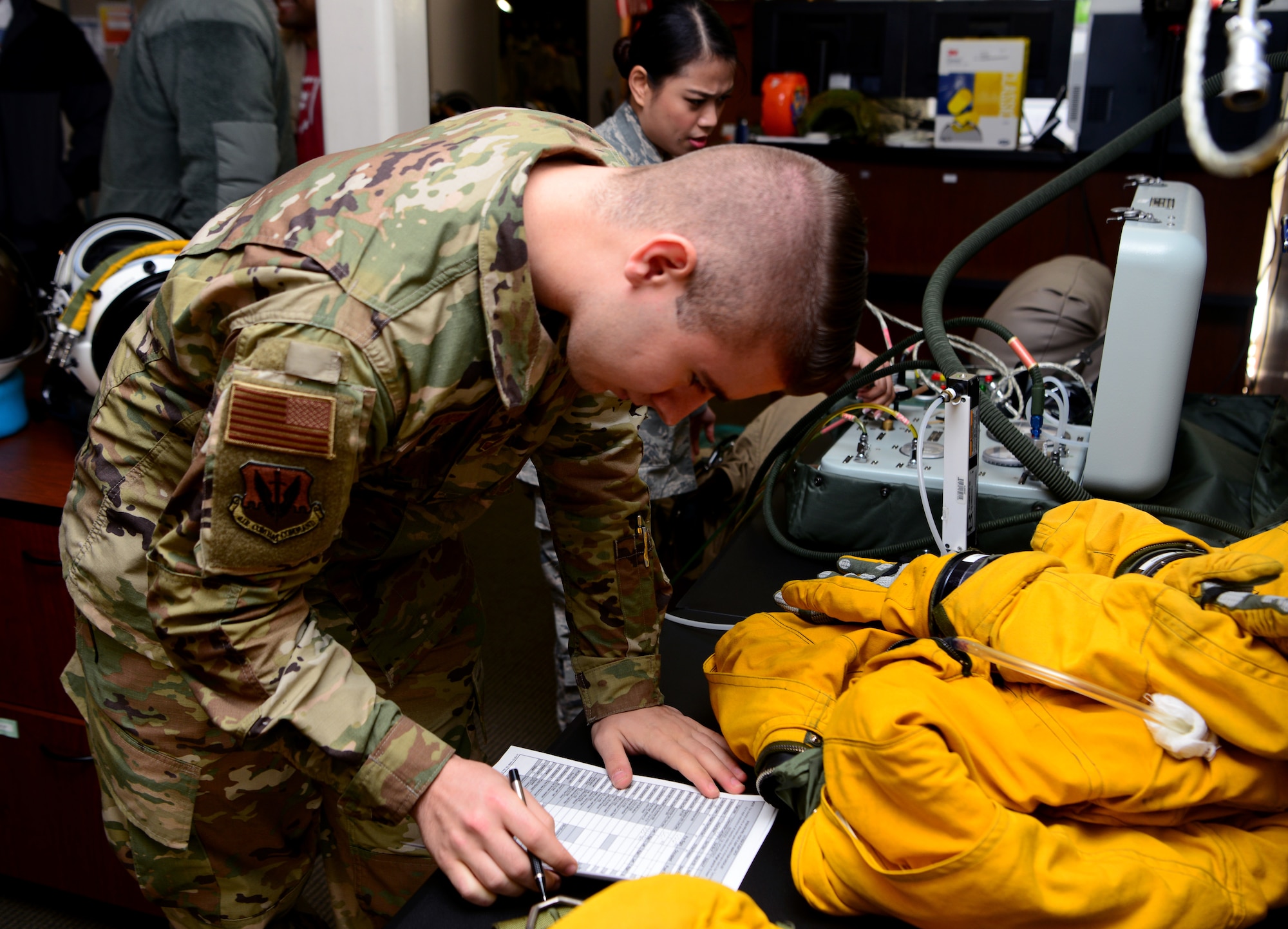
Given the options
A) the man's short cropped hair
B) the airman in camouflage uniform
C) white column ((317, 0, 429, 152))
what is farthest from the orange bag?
the man's short cropped hair

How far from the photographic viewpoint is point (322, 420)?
682mm

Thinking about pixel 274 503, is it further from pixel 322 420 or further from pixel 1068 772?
pixel 1068 772

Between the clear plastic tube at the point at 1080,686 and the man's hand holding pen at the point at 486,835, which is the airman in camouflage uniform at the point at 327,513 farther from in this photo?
the clear plastic tube at the point at 1080,686

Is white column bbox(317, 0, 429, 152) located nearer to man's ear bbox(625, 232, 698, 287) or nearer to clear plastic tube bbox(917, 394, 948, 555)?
clear plastic tube bbox(917, 394, 948, 555)

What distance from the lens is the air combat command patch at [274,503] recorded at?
2.26 feet

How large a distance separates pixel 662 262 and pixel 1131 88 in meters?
3.38

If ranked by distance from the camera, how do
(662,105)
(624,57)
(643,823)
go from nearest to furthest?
(643,823) < (662,105) < (624,57)

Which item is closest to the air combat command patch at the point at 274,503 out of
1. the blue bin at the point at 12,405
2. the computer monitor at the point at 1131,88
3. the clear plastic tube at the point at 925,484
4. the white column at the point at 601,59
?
the clear plastic tube at the point at 925,484

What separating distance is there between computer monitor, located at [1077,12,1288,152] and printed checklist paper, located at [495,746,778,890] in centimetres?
322

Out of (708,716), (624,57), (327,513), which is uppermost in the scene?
(624,57)

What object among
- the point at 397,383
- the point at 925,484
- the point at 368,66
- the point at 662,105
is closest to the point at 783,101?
the point at 662,105

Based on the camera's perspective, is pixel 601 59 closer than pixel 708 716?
No

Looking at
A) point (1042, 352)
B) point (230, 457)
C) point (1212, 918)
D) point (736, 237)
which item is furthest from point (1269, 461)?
point (230, 457)

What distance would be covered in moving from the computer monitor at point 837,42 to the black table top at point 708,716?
2965 mm
